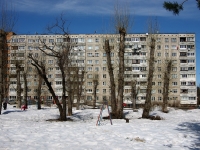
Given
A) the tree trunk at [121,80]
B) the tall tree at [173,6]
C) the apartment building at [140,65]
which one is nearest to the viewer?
the tall tree at [173,6]

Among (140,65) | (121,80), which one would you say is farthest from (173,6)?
(140,65)

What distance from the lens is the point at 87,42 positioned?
228 ft

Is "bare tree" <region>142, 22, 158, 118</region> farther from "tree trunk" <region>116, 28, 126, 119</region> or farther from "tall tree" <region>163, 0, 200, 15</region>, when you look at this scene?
"tall tree" <region>163, 0, 200, 15</region>

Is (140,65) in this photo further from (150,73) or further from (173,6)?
(173,6)

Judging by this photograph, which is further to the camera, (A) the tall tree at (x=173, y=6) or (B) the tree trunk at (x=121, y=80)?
(B) the tree trunk at (x=121, y=80)

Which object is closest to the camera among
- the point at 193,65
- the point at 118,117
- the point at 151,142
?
the point at 151,142

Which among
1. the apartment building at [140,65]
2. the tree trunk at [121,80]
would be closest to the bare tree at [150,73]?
the tree trunk at [121,80]

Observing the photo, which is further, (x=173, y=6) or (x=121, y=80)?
(x=121, y=80)

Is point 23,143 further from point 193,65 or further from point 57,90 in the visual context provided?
point 193,65

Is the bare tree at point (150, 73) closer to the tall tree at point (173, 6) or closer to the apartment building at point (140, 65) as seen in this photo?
the tall tree at point (173, 6)

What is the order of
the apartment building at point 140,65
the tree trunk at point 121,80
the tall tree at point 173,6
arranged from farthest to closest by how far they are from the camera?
the apartment building at point 140,65 → the tree trunk at point 121,80 → the tall tree at point 173,6

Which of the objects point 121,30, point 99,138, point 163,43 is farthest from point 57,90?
point 99,138

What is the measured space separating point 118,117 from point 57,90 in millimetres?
50857

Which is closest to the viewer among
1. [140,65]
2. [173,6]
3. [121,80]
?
[173,6]
